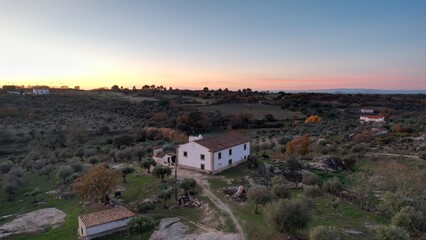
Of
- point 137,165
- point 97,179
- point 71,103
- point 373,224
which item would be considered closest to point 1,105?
point 71,103

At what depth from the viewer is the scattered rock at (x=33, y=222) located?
30.5 meters

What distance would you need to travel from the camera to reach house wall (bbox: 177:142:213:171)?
40781 millimetres

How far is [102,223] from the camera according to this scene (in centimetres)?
2725

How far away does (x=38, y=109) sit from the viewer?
10631 cm

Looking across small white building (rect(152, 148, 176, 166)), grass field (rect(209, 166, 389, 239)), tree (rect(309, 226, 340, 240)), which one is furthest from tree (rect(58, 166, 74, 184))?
tree (rect(309, 226, 340, 240))

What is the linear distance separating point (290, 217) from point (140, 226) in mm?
11096

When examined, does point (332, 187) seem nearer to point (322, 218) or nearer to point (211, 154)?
point (322, 218)

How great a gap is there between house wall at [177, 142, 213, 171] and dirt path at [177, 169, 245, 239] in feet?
4.02

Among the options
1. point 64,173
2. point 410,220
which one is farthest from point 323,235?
point 64,173

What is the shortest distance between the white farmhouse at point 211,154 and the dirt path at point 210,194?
1.40 metres

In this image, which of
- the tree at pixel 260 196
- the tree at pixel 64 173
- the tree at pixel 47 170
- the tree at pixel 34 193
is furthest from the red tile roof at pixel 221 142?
the tree at pixel 47 170

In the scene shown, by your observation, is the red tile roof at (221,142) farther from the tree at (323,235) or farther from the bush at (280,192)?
the tree at (323,235)

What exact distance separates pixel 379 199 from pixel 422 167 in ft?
52.4

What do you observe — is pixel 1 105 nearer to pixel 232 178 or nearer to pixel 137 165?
pixel 137 165
